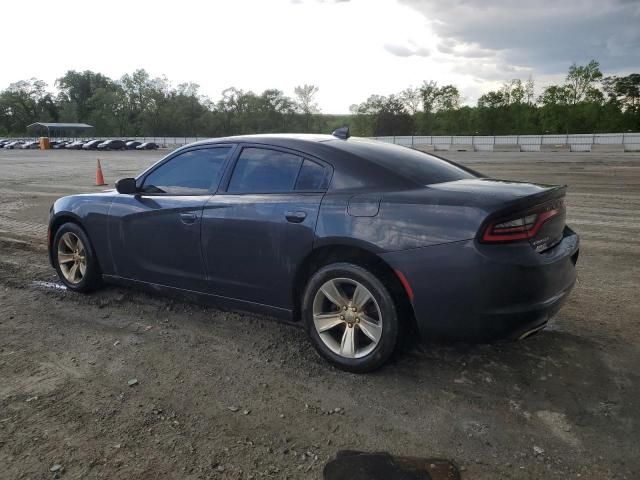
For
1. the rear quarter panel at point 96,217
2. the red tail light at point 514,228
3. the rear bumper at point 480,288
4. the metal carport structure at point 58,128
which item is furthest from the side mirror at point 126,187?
the metal carport structure at point 58,128

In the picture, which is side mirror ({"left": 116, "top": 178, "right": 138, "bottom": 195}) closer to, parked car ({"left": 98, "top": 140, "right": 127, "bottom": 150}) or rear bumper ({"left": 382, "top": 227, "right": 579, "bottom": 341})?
rear bumper ({"left": 382, "top": 227, "right": 579, "bottom": 341})

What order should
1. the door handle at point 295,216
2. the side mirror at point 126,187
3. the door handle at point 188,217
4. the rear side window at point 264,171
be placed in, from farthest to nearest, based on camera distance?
the side mirror at point 126,187, the door handle at point 188,217, the rear side window at point 264,171, the door handle at point 295,216

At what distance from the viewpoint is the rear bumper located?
9.51ft

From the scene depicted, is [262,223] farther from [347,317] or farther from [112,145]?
[112,145]

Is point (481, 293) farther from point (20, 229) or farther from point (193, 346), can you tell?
point (20, 229)

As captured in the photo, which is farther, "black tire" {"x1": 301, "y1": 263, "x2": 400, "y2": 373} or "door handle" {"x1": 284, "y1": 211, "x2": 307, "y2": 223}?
"door handle" {"x1": 284, "y1": 211, "x2": 307, "y2": 223}

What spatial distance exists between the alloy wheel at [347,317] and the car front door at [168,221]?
1114 mm

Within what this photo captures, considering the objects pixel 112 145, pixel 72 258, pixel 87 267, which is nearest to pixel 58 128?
pixel 112 145

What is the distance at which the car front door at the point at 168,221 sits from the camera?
408 centimetres

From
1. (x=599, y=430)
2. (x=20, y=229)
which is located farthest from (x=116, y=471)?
(x=20, y=229)

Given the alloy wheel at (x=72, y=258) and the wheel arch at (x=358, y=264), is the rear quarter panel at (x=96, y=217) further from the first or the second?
the wheel arch at (x=358, y=264)

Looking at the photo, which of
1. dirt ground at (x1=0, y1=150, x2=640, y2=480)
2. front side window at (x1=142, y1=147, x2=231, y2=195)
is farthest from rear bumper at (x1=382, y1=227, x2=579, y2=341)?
front side window at (x1=142, y1=147, x2=231, y2=195)

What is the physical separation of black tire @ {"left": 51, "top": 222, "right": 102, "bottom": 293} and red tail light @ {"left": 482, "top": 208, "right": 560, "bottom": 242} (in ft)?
12.1

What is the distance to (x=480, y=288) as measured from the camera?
291 centimetres
